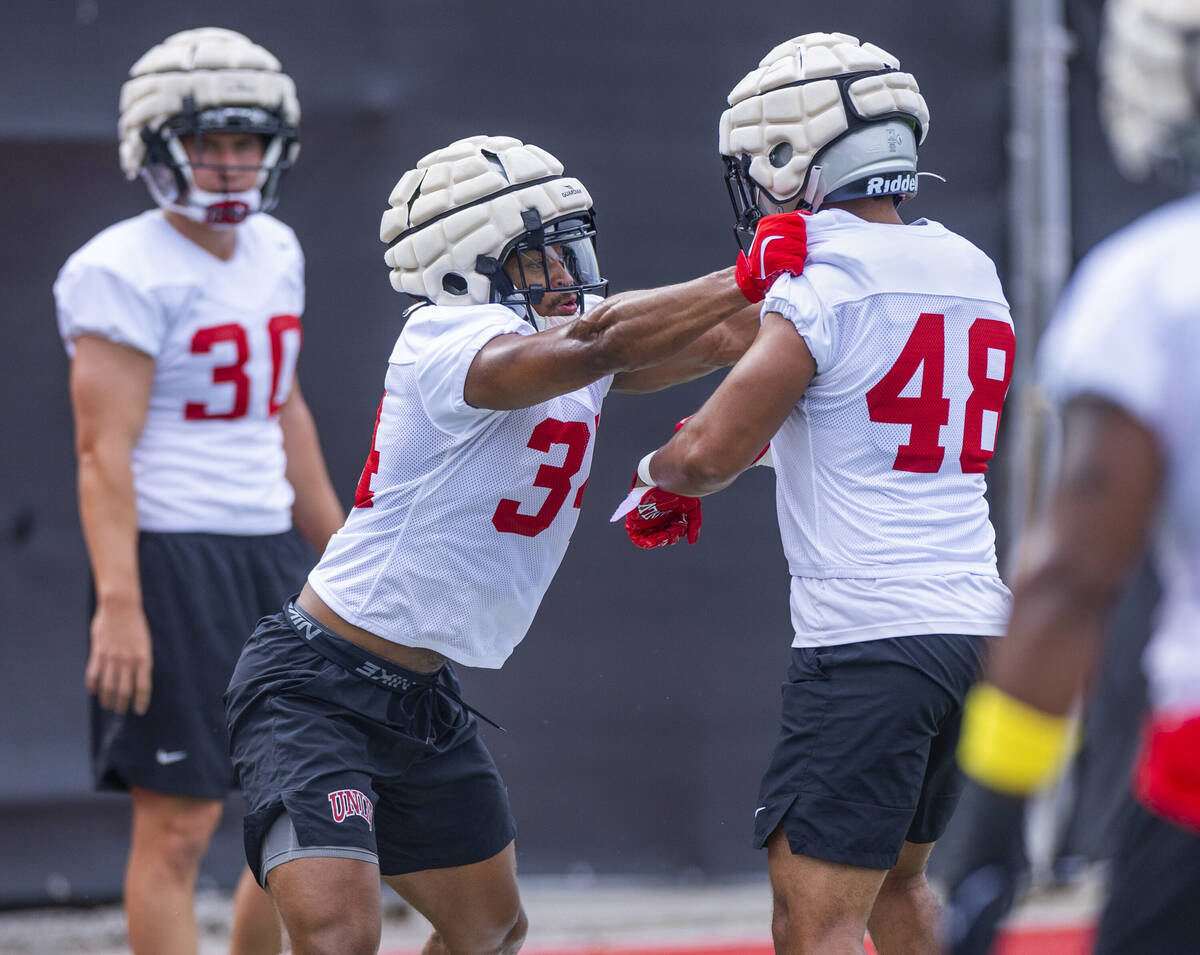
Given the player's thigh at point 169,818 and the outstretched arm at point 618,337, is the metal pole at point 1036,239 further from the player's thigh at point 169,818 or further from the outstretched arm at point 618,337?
the player's thigh at point 169,818

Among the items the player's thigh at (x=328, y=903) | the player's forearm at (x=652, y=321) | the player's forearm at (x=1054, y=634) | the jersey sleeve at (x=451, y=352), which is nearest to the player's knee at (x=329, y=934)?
the player's thigh at (x=328, y=903)

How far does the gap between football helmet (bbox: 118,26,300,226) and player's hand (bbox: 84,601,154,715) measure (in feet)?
3.18

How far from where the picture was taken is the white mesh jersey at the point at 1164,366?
1430 mm

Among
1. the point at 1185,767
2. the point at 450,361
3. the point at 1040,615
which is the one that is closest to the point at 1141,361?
the point at 1040,615

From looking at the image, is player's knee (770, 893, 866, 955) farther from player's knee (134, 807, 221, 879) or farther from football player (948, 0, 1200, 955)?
player's knee (134, 807, 221, 879)

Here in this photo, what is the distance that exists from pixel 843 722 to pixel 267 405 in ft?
5.96

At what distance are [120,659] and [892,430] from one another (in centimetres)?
191

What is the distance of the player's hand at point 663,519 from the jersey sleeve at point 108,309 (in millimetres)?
1305

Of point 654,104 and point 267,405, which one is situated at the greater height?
point 654,104

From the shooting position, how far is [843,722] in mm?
2561

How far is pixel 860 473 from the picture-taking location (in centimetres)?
262

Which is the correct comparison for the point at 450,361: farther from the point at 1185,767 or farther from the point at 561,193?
the point at 1185,767

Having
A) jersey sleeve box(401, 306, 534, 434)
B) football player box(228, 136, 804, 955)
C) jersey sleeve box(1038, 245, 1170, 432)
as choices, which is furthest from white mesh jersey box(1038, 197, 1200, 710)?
jersey sleeve box(401, 306, 534, 434)

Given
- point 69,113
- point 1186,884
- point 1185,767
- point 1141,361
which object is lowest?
point 1186,884
